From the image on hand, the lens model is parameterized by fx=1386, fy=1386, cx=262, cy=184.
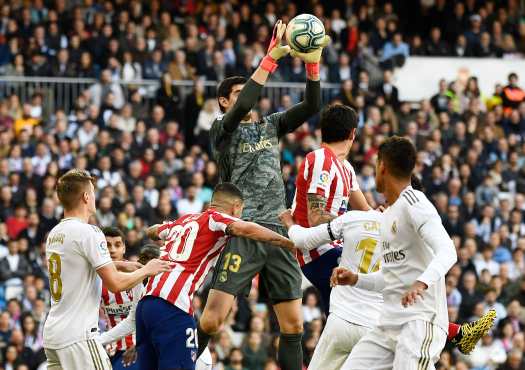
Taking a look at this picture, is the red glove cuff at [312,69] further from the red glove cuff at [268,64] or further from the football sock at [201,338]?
the football sock at [201,338]

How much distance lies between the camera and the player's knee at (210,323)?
11.3 m

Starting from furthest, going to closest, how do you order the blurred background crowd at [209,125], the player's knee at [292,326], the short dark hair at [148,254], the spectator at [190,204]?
the spectator at [190,204] < the blurred background crowd at [209,125] < the short dark hair at [148,254] < the player's knee at [292,326]

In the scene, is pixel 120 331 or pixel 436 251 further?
pixel 120 331

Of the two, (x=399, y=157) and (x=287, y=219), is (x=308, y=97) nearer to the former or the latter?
(x=287, y=219)

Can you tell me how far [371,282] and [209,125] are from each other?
14.9m

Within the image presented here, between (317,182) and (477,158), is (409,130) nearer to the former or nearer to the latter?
(477,158)

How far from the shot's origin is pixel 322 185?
11203mm

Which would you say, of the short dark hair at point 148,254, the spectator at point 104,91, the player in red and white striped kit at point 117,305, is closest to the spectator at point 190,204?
the spectator at point 104,91

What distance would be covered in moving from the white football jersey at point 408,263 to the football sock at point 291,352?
2.10 meters

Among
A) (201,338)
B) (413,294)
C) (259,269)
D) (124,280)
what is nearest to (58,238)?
(124,280)

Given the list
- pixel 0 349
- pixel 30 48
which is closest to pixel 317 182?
pixel 0 349

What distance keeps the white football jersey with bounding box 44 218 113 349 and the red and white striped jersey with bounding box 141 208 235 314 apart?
0.55 m

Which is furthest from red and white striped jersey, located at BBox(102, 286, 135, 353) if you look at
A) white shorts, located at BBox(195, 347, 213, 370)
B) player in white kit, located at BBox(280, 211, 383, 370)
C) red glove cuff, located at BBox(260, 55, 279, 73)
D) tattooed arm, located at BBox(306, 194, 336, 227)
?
red glove cuff, located at BBox(260, 55, 279, 73)

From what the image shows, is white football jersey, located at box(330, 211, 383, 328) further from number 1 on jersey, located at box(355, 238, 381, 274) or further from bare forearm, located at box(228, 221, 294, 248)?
bare forearm, located at box(228, 221, 294, 248)
